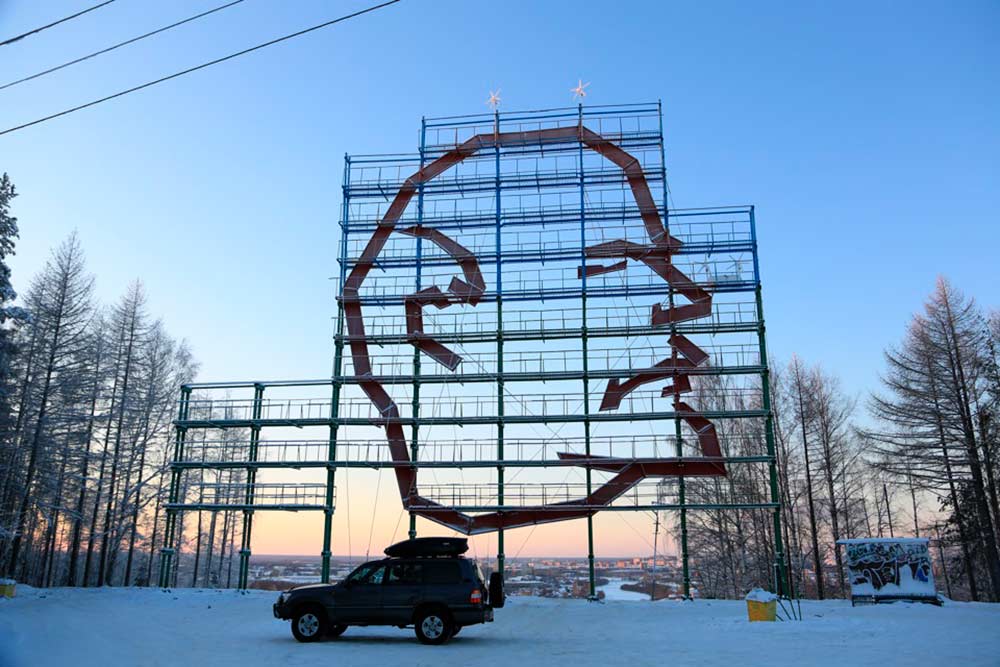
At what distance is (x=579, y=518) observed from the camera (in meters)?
26.8

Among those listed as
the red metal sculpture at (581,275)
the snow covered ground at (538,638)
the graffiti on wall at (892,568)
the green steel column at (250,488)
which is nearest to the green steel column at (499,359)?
the red metal sculpture at (581,275)

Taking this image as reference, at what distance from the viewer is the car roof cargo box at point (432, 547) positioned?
578 inches

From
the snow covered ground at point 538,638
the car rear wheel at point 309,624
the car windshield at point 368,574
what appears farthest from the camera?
the car windshield at point 368,574

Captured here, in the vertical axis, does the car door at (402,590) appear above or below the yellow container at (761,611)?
above

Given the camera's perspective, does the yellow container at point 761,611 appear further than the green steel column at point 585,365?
No

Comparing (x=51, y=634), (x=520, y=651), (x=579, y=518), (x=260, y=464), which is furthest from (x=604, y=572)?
(x=51, y=634)

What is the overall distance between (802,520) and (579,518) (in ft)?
52.4

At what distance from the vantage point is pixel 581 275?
96.8 ft

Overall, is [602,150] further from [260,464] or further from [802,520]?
[802,520]

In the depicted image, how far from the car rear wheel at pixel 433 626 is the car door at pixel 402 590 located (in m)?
0.24

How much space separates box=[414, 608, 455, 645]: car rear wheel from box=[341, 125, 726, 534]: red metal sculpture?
13.1m

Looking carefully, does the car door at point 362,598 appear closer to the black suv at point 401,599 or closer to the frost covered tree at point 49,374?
the black suv at point 401,599

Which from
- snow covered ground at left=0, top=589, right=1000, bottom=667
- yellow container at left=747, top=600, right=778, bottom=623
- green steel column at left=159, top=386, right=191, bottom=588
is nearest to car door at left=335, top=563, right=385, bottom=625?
snow covered ground at left=0, top=589, right=1000, bottom=667

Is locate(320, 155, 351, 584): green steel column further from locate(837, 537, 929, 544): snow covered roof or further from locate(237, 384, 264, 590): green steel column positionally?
locate(837, 537, 929, 544): snow covered roof
